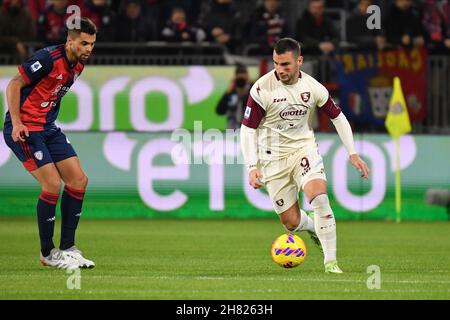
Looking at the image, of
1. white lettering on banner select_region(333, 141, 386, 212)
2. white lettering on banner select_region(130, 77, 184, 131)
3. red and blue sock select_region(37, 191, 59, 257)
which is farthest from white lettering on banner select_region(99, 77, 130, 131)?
red and blue sock select_region(37, 191, 59, 257)

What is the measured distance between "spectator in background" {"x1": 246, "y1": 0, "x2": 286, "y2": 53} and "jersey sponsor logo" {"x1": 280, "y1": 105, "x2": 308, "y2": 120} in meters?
9.76

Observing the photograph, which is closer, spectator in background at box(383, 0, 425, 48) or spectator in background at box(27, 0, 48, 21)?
spectator in background at box(383, 0, 425, 48)

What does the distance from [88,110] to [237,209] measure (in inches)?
121

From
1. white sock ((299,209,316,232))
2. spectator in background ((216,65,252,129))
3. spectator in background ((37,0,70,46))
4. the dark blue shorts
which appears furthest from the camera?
spectator in background ((37,0,70,46))

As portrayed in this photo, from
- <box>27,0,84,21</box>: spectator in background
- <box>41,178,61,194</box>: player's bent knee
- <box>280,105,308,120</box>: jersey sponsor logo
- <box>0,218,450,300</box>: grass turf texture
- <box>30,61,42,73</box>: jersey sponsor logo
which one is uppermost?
<box>27,0,84,21</box>: spectator in background

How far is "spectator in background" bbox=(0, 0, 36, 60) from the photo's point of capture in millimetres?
20875

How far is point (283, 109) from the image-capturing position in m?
11.6

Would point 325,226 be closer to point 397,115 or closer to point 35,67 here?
point 35,67

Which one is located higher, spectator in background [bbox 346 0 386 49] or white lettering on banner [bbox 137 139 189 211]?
spectator in background [bbox 346 0 386 49]

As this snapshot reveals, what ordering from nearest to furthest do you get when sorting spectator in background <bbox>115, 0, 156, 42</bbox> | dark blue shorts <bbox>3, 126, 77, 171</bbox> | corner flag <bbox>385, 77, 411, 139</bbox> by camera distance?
dark blue shorts <bbox>3, 126, 77, 171</bbox> < corner flag <bbox>385, 77, 411, 139</bbox> < spectator in background <bbox>115, 0, 156, 42</bbox>

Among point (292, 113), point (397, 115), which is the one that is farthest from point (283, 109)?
point (397, 115)

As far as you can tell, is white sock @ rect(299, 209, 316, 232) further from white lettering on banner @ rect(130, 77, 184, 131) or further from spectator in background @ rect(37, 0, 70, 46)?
spectator in background @ rect(37, 0, 70, 46)
